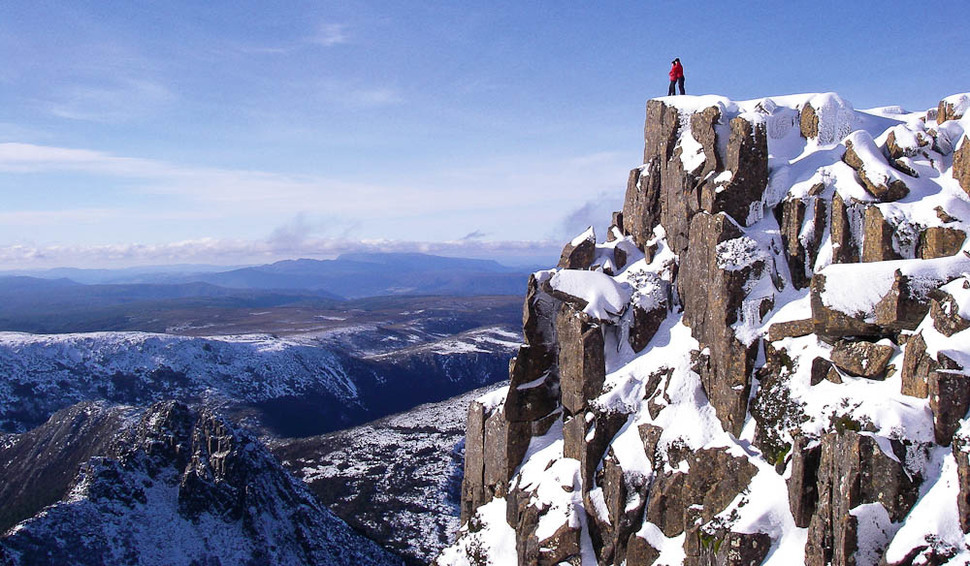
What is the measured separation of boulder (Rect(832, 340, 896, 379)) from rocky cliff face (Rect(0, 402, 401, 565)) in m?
65.6

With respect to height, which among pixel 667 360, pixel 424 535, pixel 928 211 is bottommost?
pixel 424 535

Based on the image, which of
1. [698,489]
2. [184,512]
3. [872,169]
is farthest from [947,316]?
[184,512]

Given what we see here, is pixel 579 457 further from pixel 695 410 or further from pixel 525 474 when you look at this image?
pixel 695 410

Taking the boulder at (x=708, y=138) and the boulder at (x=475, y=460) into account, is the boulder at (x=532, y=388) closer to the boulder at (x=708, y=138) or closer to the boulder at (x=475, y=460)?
the boulder at (x=475, y=460)

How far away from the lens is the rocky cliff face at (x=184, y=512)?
5934 cm

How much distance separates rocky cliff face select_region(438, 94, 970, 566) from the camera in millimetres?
27078

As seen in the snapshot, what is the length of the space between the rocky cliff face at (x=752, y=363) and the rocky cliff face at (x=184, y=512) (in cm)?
3179

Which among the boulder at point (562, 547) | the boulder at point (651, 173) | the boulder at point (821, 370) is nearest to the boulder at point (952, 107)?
the boulder at point (651, 173)

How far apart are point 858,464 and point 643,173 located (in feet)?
107

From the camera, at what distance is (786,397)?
33.7 meters

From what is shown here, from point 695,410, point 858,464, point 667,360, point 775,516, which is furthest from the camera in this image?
point 667,360

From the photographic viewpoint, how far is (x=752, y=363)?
3634 centimetres

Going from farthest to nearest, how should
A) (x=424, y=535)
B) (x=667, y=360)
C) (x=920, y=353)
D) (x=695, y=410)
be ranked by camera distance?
(x=424, y=535) < (x=667, y=360) < (x=695, y=410) < (x=920, y=353)

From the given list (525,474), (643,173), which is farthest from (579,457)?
(643,173)
